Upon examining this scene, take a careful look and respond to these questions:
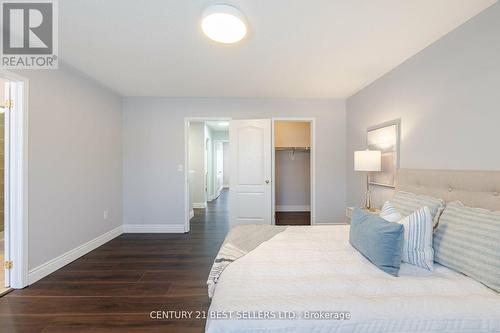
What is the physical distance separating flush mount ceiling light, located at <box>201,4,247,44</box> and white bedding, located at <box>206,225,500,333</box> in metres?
1.77

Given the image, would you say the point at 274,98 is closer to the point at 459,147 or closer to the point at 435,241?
the point at 459,147

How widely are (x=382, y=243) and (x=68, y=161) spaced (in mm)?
3402

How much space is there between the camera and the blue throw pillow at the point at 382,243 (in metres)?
1.33

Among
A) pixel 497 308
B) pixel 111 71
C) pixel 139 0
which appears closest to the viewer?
pixel 497 308

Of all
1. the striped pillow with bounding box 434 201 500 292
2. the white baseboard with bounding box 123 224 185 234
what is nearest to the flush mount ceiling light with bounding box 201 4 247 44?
the striped pillow with bounding box 434 201 500 292

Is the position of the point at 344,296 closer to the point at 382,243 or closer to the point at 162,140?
the point at 382,243

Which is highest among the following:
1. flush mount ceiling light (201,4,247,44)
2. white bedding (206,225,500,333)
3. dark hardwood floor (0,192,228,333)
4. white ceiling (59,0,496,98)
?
white ceiling (59,0,496,98)

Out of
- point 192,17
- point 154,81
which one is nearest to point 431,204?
point 192,17

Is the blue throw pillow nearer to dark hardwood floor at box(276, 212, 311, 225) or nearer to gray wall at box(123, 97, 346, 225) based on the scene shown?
gray wall at box(123, 97, 346, 225)

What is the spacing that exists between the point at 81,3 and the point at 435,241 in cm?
301

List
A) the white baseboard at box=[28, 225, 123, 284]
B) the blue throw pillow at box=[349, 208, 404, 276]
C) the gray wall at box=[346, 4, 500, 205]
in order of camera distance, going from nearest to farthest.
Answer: the blue throw pillow at box=[349, 208, 404, 276] < the gray wall at box=[346, 4, 500, 205] < the white baseboard at box=[28, 225, 123, 284]

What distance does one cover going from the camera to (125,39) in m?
2.14

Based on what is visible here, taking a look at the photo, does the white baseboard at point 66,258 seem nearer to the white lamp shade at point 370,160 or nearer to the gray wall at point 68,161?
the gray wall at point 68,161

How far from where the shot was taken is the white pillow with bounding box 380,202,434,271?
138cm
